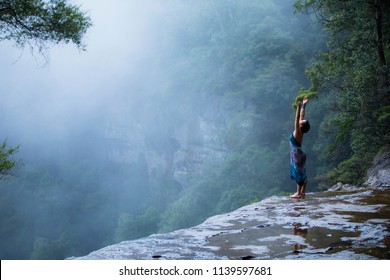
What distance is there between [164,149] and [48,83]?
2741 centimetres

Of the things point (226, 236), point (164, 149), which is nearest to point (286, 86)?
point (164, 149)

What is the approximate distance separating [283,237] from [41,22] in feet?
17.6

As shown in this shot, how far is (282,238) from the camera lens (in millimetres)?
3217

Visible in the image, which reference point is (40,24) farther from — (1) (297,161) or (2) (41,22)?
(1) (297,161)

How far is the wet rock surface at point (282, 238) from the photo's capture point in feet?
9.03

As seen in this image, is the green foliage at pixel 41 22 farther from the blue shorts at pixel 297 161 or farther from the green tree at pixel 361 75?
the green tree at pixel 361 75

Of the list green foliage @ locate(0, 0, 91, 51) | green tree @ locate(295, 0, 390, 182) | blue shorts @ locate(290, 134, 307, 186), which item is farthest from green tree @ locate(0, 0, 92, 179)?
green tree @ locate(295, 0, 390, 182)

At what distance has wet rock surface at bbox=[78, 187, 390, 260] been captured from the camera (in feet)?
9.03

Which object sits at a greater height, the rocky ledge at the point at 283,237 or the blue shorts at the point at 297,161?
the blue shorts at the point at 297,161

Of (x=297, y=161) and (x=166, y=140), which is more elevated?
(x=166, y=140)

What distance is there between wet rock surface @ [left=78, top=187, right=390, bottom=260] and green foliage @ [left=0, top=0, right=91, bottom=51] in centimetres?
431

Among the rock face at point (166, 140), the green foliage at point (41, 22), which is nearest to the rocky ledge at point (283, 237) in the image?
the green foliage at point (41, 22)

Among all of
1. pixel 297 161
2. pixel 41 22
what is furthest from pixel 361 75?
pixel 41 22

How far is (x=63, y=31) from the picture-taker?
653cm
